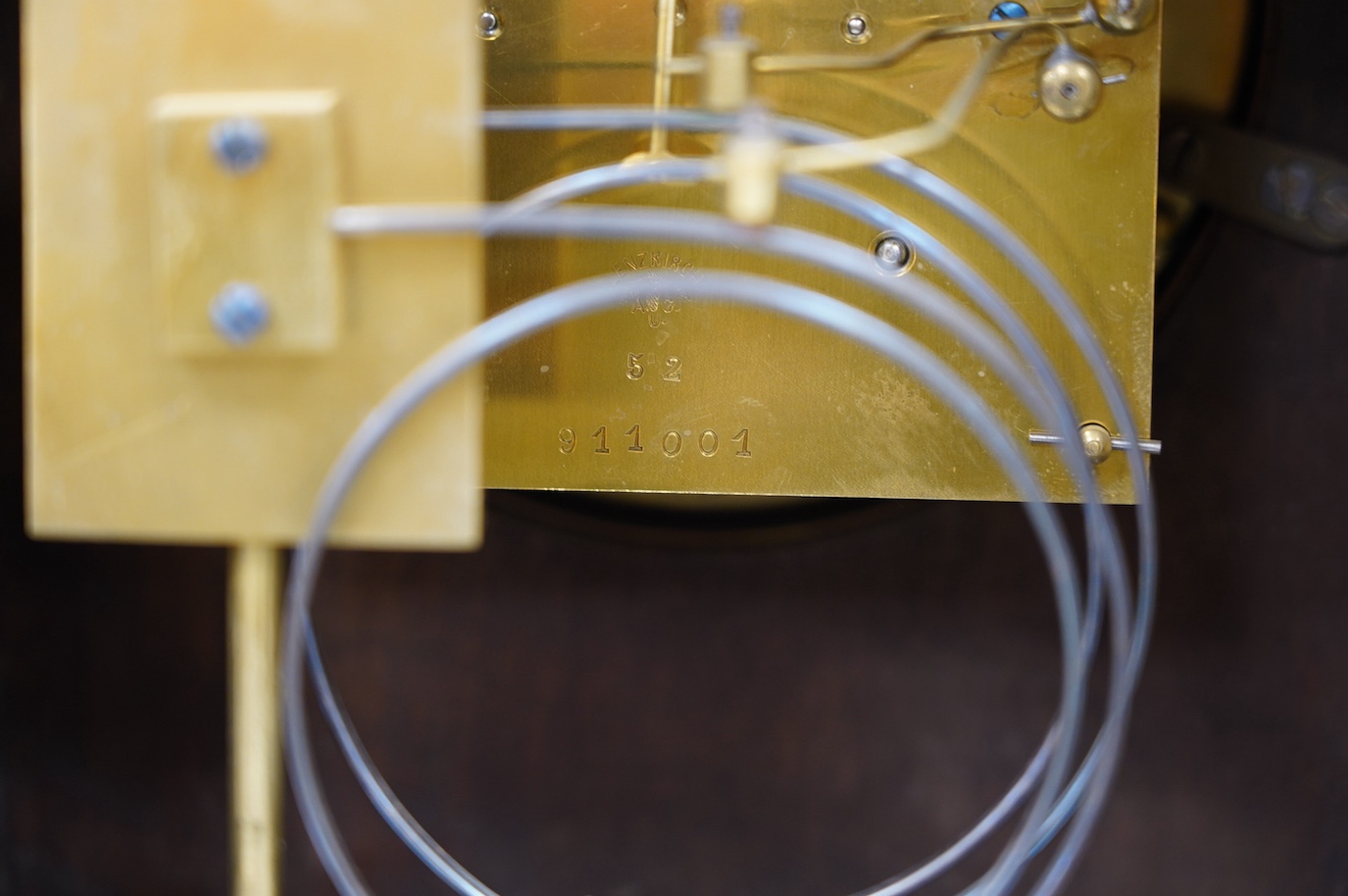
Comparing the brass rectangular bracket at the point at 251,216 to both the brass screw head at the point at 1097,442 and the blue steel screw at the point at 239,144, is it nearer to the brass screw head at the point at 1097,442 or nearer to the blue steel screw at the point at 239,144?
the blue steel screw at the point at 239,144

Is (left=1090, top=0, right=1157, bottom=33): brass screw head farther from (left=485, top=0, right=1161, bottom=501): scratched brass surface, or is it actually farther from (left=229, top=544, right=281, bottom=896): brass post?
(left=229, top=544, right=281, bottom=896): brass post

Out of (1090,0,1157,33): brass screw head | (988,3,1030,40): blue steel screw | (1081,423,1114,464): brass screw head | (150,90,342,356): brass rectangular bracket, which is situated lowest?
(1081,423,1114,464): brass screw head

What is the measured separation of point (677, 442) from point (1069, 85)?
0.78 feet

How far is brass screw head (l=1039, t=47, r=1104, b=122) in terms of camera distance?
451 mm

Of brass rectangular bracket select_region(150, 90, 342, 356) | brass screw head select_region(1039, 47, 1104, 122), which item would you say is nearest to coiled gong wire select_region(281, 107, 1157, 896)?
brass rectangular bracket select_region(150, 90, 342, 356)

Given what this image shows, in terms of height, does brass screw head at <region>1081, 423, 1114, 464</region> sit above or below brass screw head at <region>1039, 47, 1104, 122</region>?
below

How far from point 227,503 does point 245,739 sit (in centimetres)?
8

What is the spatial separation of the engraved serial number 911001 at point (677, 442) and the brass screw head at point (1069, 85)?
0.20 m

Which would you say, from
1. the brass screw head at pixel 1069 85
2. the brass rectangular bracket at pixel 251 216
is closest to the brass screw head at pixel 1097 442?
the brass screw head at pixel 1069 85

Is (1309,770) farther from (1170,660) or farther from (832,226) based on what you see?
→ (832,226)

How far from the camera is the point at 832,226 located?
0.48 m

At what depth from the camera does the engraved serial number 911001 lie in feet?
1.61

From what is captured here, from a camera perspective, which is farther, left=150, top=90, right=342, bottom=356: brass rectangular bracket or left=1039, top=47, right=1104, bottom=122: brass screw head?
left=1039, top=47, right=1104, bottom=122: brass screw head

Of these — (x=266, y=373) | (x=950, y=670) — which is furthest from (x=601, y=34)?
(x=950, y=670)
